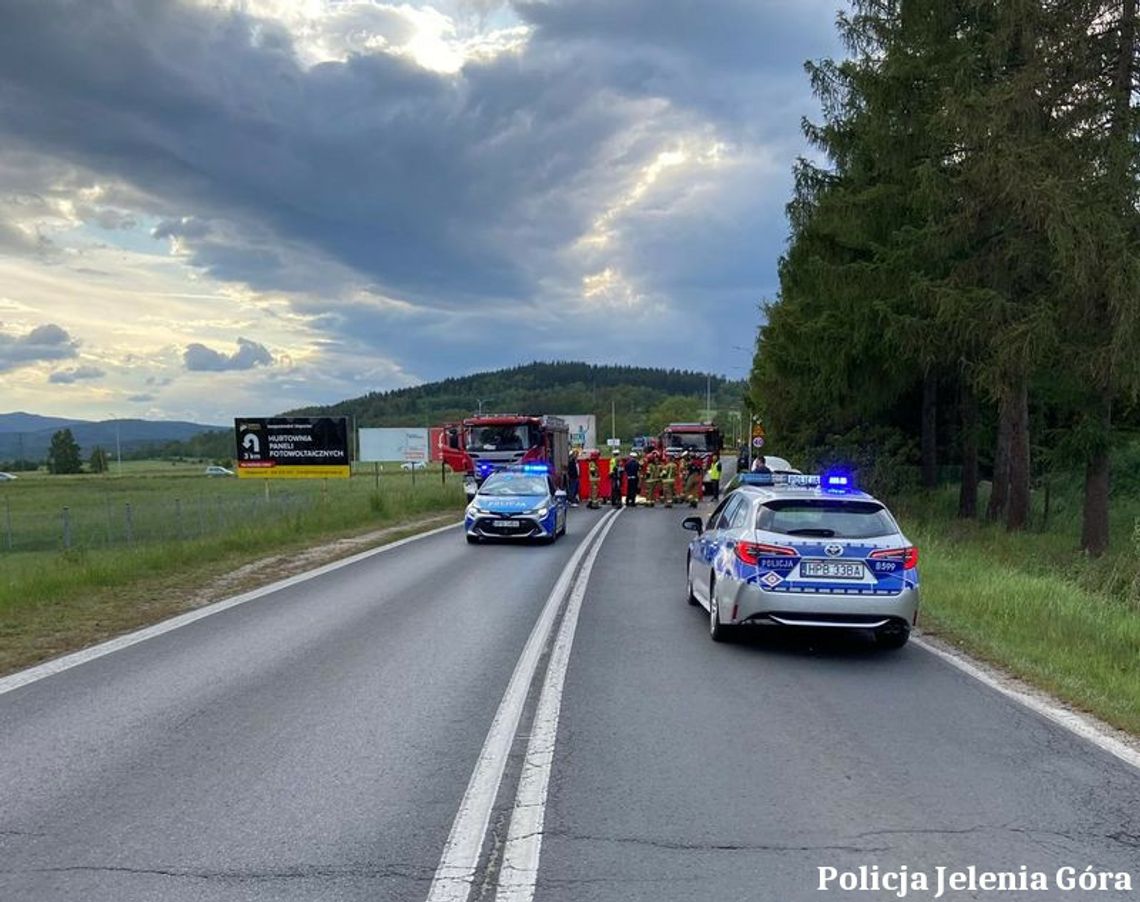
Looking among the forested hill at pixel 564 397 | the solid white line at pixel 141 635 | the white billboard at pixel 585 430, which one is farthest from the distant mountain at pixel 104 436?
the solid white line at pixel 141 635

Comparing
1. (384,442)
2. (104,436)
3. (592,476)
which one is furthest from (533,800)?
(104,436)

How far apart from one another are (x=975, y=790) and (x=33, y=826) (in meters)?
4.65

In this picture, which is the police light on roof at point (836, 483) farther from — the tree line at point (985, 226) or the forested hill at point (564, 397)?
the forested hill at point (564, 397)

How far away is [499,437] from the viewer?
2950cm

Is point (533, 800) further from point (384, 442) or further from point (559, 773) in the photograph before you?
point (384, 442)

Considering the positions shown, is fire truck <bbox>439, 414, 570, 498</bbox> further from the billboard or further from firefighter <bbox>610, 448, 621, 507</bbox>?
the billboard

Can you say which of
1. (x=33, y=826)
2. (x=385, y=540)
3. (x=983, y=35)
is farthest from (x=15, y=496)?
(x=33, y=826)

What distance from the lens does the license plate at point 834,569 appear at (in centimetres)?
845

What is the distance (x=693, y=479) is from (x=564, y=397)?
354ft

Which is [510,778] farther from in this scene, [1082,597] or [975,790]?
[1082,597]

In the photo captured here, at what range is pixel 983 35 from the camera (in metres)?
18.8

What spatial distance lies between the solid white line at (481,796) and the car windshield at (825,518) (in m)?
2.42

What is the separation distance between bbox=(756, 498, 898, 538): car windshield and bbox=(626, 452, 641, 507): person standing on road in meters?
23.2

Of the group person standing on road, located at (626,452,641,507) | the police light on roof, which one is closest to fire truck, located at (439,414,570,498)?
person standing on road, located at (626,452,641,507)
